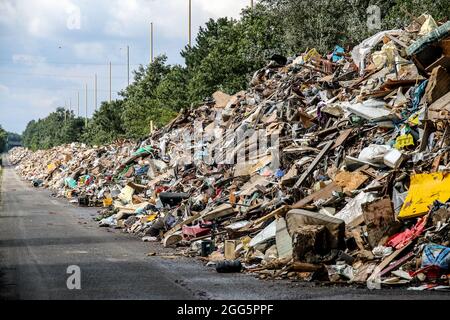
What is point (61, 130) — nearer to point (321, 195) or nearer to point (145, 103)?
point (145, 103)

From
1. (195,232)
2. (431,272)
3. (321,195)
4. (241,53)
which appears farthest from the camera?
(241,53)

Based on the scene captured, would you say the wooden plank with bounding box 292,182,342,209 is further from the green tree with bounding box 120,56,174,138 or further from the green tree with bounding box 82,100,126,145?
the green tree with bounding box 82,100,126,145

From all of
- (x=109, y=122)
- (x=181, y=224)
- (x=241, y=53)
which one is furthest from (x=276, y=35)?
(x=109, y=122)

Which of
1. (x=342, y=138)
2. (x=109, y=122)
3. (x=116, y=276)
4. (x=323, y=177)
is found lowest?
(x=116, y=276)

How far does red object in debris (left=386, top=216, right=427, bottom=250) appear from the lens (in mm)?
9391

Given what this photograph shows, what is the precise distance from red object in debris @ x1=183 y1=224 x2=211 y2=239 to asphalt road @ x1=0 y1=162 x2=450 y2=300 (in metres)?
0.71

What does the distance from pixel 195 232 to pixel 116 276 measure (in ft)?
13.4

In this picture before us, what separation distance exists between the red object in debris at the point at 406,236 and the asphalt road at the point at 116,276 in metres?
1.32

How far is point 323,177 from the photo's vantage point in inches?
526

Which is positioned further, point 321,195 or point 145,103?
point 145,103

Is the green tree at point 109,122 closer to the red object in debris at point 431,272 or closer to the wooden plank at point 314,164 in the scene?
the wooden plank at point 314,164

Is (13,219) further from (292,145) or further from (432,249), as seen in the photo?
→ (432,249)

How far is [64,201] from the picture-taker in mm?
28438
